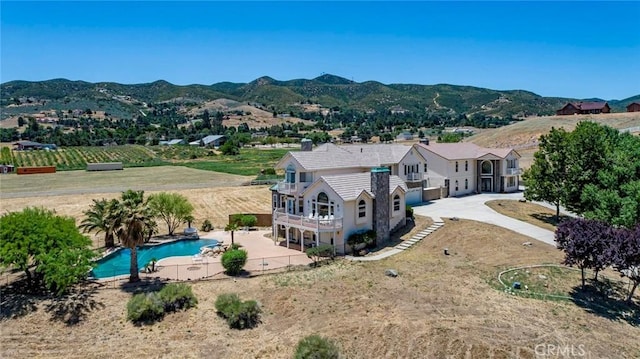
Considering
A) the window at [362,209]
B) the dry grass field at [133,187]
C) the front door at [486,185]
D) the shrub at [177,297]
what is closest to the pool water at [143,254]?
the dry grass field at [133,187]

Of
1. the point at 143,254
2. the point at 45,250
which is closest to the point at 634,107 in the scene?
the point at 143,254

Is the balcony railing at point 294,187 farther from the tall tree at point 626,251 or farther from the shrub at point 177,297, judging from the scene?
the tall tree at point 626,251

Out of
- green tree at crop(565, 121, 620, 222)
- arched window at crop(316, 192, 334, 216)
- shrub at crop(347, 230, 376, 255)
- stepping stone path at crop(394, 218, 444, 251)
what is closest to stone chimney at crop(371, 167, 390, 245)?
shrub at crop(347, 230, 376, 255)

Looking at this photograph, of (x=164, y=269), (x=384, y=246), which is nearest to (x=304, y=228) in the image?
(x=384, y=246)

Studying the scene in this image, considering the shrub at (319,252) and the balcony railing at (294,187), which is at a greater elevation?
the balcony railing at (294,187)

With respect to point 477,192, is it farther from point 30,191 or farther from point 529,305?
point 30,191

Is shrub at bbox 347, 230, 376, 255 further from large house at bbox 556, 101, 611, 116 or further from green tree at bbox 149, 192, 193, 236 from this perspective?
large house at bbox 556, 101, 611, 116
